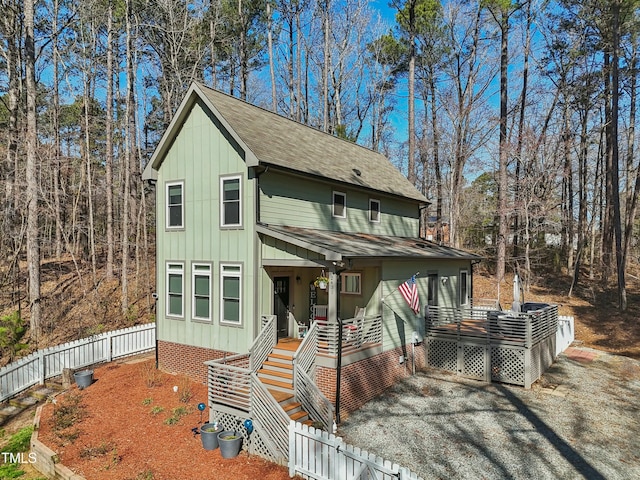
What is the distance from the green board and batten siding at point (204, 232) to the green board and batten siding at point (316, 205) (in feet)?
2.42

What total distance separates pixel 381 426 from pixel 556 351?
384 inches

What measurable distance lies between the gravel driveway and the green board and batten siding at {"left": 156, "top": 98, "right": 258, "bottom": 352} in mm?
4394

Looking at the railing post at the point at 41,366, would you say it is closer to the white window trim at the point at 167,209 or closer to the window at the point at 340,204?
the white window trim at the point at 167,209

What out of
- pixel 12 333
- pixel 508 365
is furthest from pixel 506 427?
pixel 12 333

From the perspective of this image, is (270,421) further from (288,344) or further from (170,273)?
(170,273)

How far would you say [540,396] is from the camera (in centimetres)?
1161

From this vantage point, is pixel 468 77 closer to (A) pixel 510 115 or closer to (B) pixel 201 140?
(A) pixel 510 115

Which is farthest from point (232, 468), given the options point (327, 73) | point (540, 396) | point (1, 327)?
point (327, 73)

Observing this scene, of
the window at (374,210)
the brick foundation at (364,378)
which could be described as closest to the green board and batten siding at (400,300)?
the brick foundation at (364,378)

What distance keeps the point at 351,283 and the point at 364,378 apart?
340 centimetres

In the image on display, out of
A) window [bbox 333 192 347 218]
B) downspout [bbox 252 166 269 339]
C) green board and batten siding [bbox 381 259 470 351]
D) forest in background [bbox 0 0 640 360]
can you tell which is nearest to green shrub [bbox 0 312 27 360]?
forest in background [bbox 0 0 640 360]

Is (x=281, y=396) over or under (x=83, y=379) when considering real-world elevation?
over

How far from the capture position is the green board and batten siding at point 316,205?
11562 millimetres

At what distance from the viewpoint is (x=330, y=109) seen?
32.7m
